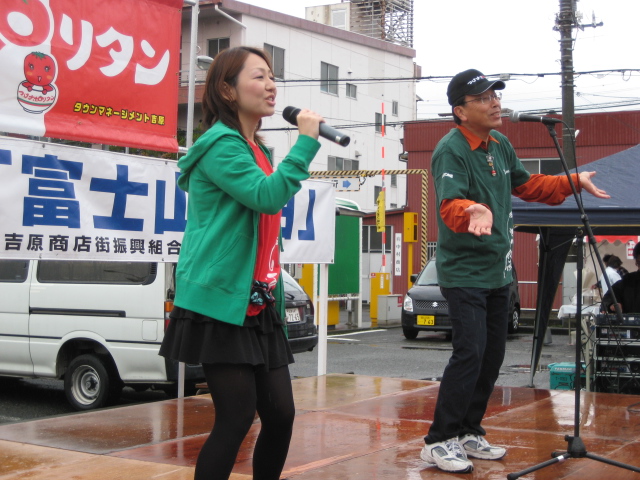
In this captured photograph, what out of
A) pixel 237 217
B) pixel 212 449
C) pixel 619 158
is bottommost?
pixel 212 449

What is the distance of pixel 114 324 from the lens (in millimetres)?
7508

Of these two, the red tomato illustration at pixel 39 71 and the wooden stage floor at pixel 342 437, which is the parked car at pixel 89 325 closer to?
the wooden stage floor at pixel 342 437

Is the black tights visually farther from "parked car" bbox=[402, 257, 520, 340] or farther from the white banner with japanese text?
"parked car" bbox=[402, 257, 520, 340]

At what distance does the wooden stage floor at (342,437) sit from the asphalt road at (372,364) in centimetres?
263

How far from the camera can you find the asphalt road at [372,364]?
8633 millimetres

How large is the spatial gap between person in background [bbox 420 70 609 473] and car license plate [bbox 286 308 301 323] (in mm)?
4794

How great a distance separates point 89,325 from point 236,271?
528 cm

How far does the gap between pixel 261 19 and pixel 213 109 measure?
28.7m

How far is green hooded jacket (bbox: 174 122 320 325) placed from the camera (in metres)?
2.65

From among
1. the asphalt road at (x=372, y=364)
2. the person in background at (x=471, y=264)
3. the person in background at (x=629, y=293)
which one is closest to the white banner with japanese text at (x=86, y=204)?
the person in background at (x=471, y=264)

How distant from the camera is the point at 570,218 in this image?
709 cm

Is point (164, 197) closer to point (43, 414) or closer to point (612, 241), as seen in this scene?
point (43, 414)

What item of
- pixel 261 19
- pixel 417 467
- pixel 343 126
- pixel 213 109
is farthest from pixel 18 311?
pixel 343 126

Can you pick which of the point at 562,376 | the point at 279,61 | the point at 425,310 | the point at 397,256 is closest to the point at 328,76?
the point at 279,61
